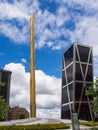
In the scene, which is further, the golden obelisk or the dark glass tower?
the dark glass tower

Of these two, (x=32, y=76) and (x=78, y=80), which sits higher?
(x=78, y=80)

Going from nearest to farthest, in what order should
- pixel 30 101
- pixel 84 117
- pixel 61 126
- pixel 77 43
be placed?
pixel 61 126 < pixel 30 101 < pixel 84 117 < pixel 77 43

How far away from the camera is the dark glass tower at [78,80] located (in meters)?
178

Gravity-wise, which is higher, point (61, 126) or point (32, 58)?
point (32, 58)

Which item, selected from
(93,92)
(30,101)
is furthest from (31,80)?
(93,92)

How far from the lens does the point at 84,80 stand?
184 metres

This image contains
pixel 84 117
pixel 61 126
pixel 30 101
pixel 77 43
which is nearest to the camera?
pixel 61 126

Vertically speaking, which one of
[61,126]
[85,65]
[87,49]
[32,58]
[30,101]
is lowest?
[61,126]

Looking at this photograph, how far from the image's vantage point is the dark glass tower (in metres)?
178

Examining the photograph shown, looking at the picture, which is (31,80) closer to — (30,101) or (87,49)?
(30,101)

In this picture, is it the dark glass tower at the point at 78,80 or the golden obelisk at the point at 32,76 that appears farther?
the dark glass tower at the point at 78,80

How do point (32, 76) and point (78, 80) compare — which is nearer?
point (32, 76)

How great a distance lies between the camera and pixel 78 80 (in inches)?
7185

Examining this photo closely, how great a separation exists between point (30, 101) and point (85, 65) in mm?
101445
